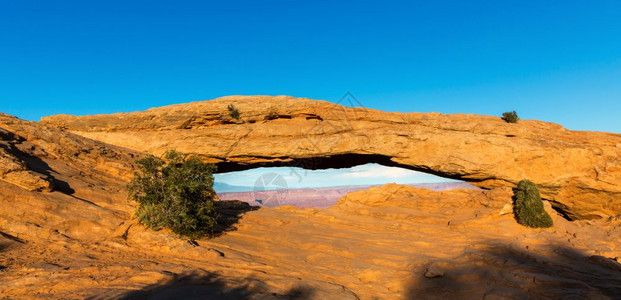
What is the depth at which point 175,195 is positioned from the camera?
1186 cm

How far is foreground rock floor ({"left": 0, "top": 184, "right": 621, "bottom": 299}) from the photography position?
6.88 m

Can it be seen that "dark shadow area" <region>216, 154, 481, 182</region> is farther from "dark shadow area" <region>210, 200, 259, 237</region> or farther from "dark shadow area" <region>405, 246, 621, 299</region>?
"dark shadow area" <region>405, 246, 621, 299</region>

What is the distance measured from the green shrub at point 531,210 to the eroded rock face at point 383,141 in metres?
4.31

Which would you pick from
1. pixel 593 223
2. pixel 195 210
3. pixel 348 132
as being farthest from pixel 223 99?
pixel 593 223

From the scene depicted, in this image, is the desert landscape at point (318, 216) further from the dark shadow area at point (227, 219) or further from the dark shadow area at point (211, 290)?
the dark shadow area at point (227, 219)

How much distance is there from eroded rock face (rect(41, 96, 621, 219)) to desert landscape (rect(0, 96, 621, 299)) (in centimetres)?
11

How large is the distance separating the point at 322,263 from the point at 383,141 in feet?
49.4

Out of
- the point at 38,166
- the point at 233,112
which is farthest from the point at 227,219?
the point at 233,112

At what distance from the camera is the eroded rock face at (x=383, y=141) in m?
22.2

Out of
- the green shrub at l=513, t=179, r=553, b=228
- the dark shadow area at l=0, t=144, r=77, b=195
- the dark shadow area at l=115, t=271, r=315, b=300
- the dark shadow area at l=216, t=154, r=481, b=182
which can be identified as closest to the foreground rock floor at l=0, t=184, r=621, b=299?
the dark shadow area at l=115, t=271, r=315, b=300

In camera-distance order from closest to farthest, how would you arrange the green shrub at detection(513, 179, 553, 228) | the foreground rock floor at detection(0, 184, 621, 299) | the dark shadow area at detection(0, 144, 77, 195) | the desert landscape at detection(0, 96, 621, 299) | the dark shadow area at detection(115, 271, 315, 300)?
the dark shadow area at detection(115, 271, 315, 300), the foreground rock floor at detection(0, 184, 621, 299), the desert landscape at detection(0, 96, 621, 299), the dark shadow area at detection(0, 144, 77, 195), the green shrub at detection(513, 179, 553, 228)

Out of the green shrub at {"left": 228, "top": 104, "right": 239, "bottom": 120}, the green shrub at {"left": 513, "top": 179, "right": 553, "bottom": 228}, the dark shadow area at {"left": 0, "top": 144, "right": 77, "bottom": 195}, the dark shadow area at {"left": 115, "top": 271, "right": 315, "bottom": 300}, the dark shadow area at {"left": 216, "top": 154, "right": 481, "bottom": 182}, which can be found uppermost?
the green shrub at {"left": 228, "top": 104, "right": 239, "bottom": 120}

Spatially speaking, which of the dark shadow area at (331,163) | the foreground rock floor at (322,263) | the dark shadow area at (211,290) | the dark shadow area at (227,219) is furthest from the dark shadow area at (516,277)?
the dark shadow area at (331,163)

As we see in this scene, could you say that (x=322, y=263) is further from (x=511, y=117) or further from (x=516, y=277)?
(x=511, y=117)
